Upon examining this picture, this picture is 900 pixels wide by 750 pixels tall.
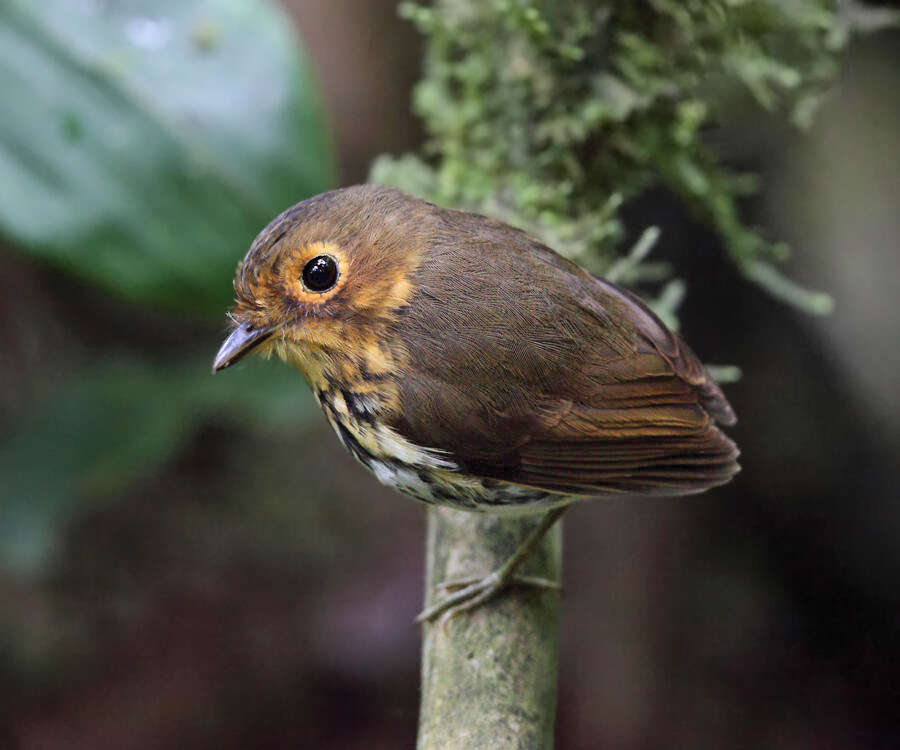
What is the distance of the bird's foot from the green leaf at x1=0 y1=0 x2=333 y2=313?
3.01ft

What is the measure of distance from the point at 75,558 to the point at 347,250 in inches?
91.7

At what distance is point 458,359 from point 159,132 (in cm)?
104

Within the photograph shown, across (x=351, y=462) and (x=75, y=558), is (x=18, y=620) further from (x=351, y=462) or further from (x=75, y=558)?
(x=351, y=462)

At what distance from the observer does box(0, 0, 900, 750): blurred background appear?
3.38m

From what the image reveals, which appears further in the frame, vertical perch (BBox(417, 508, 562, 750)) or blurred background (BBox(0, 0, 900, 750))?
blurred background (BBox(0, 0, 900, 750))

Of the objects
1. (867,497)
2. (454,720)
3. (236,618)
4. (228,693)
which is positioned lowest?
(454,720)

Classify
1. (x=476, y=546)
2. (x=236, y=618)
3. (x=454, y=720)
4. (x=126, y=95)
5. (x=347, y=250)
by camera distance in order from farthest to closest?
(x=236, y=618), (x=126, y=95), (x=476, y=546), (x=347, y=250), (x=454, y=720)

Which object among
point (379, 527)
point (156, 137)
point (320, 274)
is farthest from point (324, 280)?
point (379, 527)

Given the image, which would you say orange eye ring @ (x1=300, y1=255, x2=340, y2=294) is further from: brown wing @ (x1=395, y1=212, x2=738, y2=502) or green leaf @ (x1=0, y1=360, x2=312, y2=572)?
green leaf @ (x1=0, y1=360, x2=312, y2=572)

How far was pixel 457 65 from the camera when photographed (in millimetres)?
2566

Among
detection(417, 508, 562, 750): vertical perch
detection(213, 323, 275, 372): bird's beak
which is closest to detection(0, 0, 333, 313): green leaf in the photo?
detection(213, 323, 275, 372): bird's beak

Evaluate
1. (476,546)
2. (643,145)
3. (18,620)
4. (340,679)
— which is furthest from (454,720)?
(18,620)

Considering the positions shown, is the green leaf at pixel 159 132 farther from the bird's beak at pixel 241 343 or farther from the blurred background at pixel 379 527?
the blurred background at pixel 379 527

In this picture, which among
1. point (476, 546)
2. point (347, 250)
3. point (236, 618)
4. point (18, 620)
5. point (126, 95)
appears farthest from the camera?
point (236, 618)
